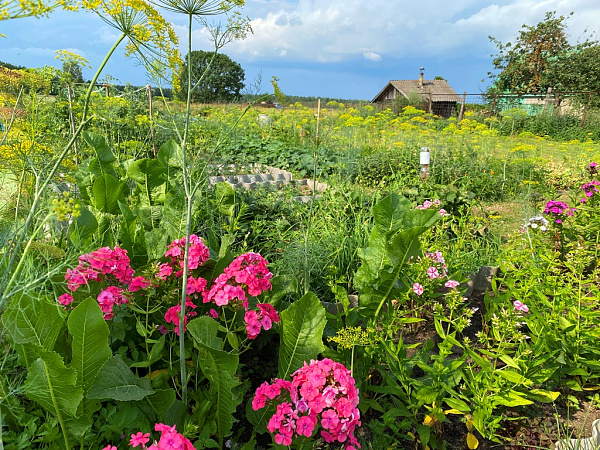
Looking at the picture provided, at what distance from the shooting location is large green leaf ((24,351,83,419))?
122 cm

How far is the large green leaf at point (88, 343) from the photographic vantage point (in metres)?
1.30

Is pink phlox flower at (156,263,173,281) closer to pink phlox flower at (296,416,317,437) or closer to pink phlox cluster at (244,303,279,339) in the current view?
pink phlox cluster at (244,303,279,339)

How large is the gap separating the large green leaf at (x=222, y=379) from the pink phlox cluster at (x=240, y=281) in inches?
7.2

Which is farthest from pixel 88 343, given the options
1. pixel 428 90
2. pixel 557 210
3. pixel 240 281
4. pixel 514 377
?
pixel 428 90

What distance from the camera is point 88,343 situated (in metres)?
1.34

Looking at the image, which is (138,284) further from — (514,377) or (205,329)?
(514,377)

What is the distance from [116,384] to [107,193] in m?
1.40

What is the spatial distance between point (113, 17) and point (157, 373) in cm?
130

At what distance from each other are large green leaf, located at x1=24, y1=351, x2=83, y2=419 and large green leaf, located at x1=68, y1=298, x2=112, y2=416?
0.05 meters

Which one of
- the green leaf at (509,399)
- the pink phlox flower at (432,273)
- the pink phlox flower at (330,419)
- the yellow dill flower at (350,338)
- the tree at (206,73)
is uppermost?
the tree at (206,73)

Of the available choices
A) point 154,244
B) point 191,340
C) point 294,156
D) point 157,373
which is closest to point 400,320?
point 191,340

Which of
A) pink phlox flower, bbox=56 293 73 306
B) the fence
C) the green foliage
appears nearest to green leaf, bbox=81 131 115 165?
pink phlox flower, bbox=56 293 73 306

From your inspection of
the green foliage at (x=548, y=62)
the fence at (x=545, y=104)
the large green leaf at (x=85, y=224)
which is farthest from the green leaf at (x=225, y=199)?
the green foliage at (x=548, y=62)

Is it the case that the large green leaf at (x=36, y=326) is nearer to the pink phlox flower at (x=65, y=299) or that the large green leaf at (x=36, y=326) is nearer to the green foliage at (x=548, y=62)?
the pink phlox flower at (x=65, y=299)
